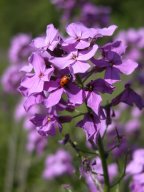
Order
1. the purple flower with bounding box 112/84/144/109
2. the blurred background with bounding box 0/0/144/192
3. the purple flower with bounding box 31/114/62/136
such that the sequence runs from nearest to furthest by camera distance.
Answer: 1. the purple flower with bounding box 31/114/62/136
2. the purple flower with bounding box 112/84/144/109
3. the blurred background with bounding box 0/0/144/192

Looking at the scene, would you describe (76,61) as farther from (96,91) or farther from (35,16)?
(35,16)

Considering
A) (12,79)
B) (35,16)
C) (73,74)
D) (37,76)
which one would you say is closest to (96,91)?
(73,74)

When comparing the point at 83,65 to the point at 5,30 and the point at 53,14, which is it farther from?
the point at 5,30

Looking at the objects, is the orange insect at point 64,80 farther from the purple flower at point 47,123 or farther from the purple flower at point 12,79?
the purple flower at point 12,79

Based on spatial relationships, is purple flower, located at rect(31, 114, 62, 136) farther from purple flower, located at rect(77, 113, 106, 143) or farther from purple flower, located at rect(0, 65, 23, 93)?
purple flower, located at rect(0, 65, 23, 93)

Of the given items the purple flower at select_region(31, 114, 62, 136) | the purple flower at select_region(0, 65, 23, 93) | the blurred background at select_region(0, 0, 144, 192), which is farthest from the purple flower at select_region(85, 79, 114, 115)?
the blurred background at select_region(0, 0, 144, 192)

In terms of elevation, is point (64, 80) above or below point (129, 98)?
above

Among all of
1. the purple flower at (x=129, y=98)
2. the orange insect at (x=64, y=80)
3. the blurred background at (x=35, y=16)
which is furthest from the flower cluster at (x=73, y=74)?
the blurred background at (x=35, y=16)

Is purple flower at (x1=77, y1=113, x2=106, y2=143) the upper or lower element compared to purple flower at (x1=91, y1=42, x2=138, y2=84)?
lower

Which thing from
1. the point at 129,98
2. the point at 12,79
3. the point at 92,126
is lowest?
the point at 92,126
